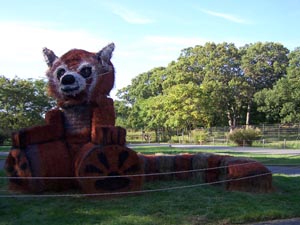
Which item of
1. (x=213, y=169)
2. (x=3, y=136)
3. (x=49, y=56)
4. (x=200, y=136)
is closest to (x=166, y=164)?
(x=213, y=169)

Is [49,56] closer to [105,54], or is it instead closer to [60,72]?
[60,72]

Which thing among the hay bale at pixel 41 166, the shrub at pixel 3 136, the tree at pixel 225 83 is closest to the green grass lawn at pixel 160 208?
the hay bale at pixel 41 166

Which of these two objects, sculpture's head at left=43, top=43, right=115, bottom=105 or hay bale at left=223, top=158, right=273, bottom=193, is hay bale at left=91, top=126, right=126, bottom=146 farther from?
hay bale at left=223, top=158, right=273, bottom=193

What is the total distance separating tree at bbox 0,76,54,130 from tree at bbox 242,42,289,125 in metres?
30.7

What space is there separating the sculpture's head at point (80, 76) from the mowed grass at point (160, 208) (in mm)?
2434

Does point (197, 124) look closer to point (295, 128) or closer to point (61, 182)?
point (295, 128)

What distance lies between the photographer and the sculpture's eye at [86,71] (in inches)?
384

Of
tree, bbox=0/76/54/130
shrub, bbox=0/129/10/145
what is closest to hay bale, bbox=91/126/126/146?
shrub, bbox=0/129/10/145

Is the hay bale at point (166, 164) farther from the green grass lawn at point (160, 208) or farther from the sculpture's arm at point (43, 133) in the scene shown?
the sculpture's arm at point (43, 133)

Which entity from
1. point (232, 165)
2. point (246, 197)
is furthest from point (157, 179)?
point (246, 197)

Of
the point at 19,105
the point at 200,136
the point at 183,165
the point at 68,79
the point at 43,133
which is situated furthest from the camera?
the point at 200,136

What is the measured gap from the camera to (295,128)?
4338cm

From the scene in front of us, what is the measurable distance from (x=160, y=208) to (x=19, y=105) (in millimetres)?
38225

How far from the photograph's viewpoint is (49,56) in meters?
10.6
